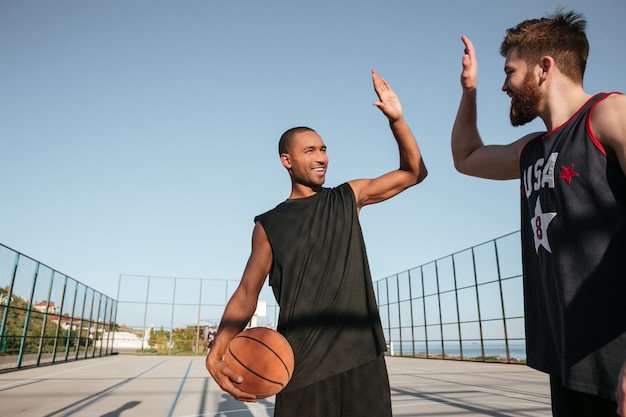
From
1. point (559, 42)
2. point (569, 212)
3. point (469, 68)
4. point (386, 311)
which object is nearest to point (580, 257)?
point (569, 212)

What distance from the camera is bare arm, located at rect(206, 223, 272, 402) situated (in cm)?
207

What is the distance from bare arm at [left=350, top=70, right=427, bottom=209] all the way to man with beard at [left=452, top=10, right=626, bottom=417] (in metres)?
0.46

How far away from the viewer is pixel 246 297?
2225 mm

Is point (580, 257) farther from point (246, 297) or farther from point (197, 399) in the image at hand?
point (197, 399)

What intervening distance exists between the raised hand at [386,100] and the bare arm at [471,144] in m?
0.28

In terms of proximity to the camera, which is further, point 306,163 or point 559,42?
point 306,163

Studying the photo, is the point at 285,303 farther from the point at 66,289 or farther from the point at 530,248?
the point at 66,289

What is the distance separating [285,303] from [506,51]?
4.59 feet

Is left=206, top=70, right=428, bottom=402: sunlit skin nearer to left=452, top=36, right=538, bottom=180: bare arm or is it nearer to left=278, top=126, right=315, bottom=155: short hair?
left=278, top=126, right=315, bottom=155: short hair

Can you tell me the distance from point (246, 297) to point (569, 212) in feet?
4.70

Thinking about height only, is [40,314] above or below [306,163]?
Result: below

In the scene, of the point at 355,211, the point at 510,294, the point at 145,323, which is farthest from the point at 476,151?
the point at 145,323

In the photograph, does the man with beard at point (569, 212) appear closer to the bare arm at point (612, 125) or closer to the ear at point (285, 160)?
the bare arm at point (612, 125)

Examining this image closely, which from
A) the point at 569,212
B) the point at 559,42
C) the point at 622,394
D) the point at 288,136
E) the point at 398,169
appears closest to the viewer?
the point at 622,394
